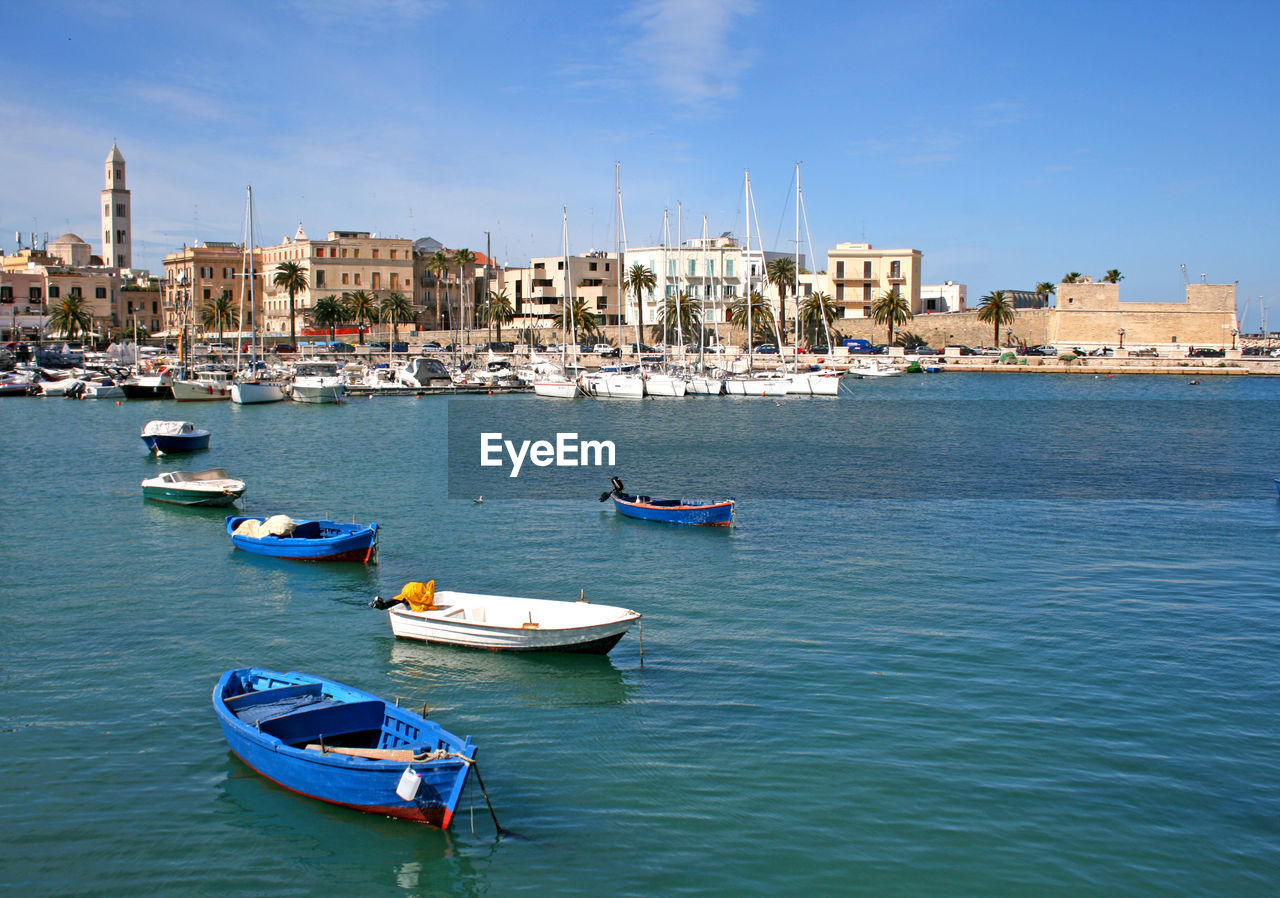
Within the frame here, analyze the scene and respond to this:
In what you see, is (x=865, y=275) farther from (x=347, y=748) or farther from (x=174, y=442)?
(x=347, y=748)

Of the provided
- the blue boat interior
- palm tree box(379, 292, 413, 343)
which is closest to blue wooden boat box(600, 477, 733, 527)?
the blue boat interior

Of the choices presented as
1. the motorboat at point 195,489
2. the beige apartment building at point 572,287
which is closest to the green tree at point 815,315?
the beige apartment building at point 572,287

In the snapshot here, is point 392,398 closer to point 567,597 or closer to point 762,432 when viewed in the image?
point 762,432

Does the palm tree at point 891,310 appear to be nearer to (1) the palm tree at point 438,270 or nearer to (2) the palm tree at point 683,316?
(2) the palm tree at point 683,316

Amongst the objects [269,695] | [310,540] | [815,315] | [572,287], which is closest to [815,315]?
[815,315]

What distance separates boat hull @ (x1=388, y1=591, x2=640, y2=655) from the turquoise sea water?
466mm

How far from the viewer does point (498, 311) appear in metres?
131

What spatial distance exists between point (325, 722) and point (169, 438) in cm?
4104

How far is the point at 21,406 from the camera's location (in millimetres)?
81250

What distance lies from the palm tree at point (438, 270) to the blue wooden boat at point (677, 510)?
355 feet

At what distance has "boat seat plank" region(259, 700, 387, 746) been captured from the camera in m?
15.1

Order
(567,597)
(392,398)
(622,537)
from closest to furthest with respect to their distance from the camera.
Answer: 1. (567,597)
2. (622,537)
3. (392,398)

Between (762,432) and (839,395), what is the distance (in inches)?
1347

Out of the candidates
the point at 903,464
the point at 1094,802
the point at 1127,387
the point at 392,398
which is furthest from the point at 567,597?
the point at 1127,387
